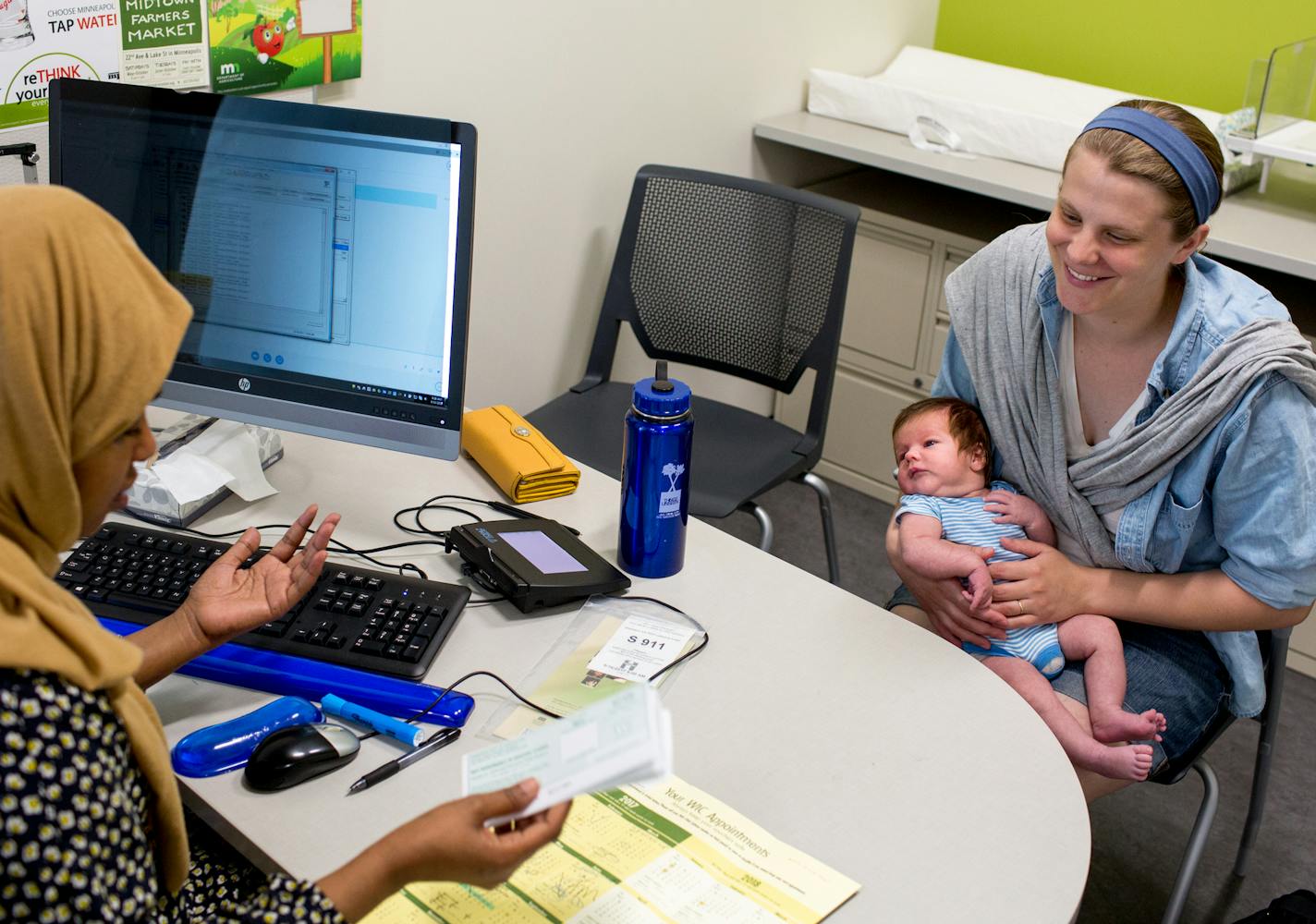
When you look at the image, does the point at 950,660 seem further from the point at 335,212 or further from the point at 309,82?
the point at 309,82

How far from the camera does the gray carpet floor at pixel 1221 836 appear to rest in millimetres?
Answer: 2076

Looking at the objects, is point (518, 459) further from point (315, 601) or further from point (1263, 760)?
point (1263, 760)

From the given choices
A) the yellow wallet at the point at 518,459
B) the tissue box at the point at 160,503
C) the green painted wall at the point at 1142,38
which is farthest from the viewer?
the green painted wall at the point at 1142,38

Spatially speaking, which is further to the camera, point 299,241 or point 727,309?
point 727,309

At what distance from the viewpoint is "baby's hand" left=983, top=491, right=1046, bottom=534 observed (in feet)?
5.65

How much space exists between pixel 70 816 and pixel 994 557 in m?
1.21

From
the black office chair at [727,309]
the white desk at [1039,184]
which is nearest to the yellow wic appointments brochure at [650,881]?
the black office chair at [727,309]

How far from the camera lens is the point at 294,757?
1119 millimetres

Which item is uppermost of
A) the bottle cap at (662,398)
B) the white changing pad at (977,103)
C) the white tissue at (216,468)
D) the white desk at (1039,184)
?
the white changing pad at (977,103)

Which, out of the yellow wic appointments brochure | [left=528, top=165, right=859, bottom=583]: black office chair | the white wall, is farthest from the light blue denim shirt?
the white wall

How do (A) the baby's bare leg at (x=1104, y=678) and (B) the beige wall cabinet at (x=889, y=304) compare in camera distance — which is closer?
(A) the baby's bare leg at (x=1104, y=678)

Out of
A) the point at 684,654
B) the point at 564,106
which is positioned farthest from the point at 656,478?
the point at 564,106

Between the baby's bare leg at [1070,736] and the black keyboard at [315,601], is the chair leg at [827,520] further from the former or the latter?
the black keyboard at [315,601]

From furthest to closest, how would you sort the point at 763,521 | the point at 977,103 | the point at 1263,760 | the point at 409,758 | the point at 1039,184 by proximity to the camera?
the point at 977,103 → the point at 1039,184 → the point at 763,521 → the point at 1263,760 → the point at 409,758
